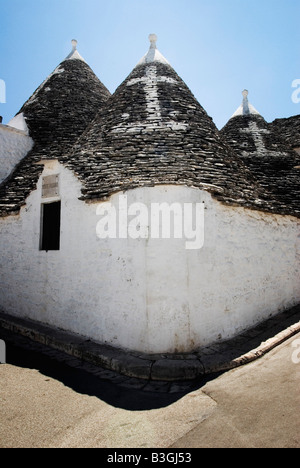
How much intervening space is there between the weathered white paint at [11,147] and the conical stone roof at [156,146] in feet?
10.8

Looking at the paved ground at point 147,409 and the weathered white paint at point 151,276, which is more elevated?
the weathered white paint at point 151,276

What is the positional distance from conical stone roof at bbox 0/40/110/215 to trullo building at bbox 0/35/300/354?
0.50 feet

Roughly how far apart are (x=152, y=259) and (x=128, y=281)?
638 millimetres

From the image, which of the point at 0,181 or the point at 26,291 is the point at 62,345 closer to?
the point at 26,291

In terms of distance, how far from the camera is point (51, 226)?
263 inches

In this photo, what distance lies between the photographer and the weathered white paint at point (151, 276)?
16.1 feet

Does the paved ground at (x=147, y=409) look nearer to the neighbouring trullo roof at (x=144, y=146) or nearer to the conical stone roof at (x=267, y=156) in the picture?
the neighbouring trullo roof at (x=144, y=146)

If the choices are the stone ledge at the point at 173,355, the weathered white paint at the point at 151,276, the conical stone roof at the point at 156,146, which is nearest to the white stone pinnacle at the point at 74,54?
the conical stone roof at the point at 156,146

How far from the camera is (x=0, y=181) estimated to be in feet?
30.6

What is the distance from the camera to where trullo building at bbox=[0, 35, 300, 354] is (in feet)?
16.4

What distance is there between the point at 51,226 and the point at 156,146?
3248 mm

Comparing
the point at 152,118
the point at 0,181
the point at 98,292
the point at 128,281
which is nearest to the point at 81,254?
the point at 98,292

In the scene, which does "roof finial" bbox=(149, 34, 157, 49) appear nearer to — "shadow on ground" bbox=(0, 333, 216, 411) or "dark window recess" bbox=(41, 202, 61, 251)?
"dark window recess" bbox=(41, 202, 61, 251)

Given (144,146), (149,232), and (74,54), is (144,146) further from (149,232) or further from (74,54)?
(74,54)
